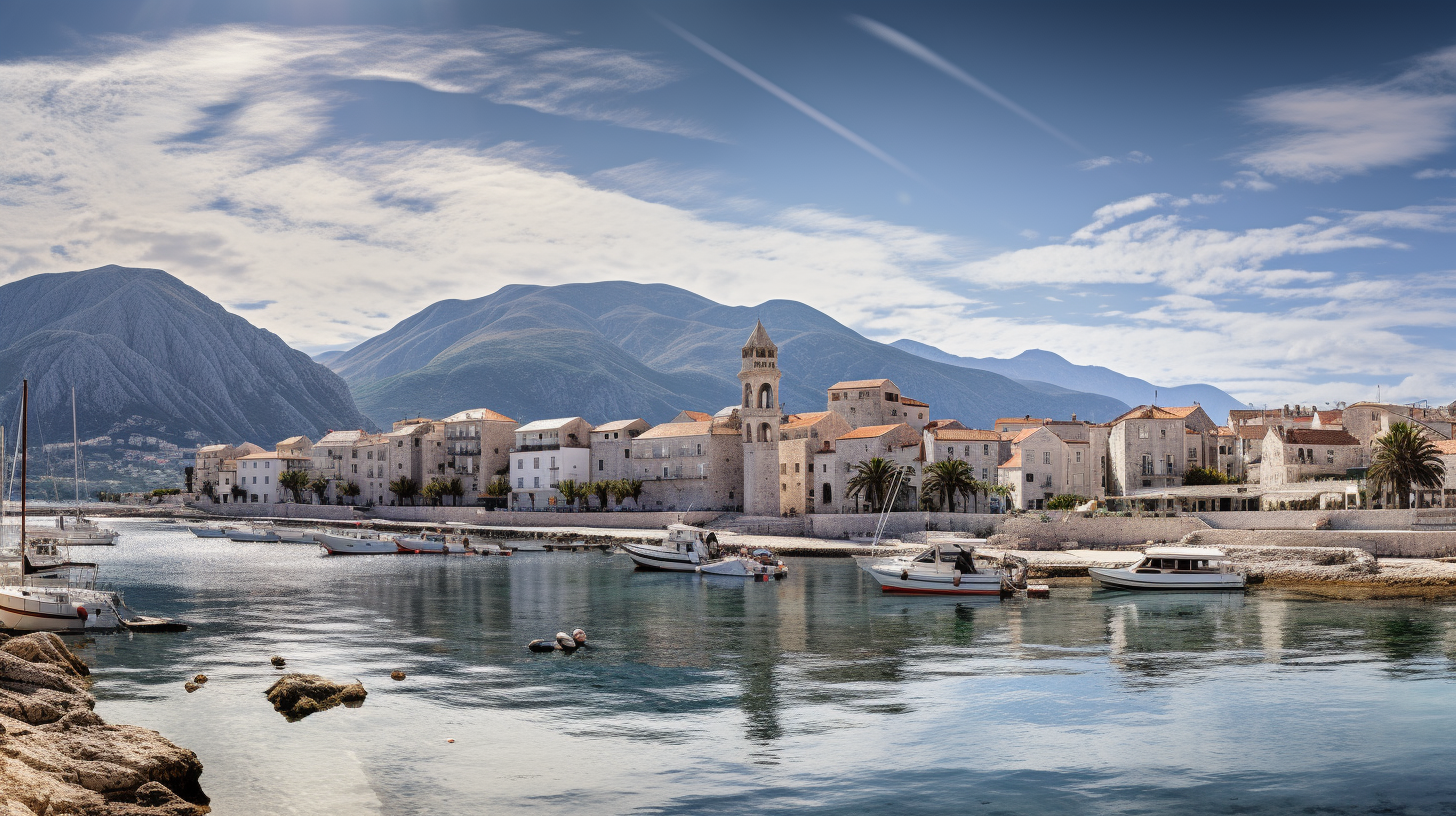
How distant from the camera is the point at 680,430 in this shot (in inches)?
4338

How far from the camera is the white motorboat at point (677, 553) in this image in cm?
6625

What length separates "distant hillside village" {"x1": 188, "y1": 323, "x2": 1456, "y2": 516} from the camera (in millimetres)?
80188

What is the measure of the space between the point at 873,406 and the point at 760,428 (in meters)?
13.2

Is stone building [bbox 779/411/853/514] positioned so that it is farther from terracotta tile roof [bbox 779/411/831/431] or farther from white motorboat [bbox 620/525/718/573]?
white motorboat [bbox 620/525/718/573]

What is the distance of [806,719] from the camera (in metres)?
25.0

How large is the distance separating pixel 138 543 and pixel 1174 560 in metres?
81.4

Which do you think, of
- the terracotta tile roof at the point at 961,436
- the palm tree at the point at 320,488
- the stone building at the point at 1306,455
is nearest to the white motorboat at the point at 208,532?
the palm tree at the point at 320,488

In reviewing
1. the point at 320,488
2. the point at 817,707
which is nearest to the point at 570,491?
the point at 320,488

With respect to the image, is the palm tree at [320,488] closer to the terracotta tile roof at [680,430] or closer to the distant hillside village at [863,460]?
the distant hillside village at [863,460]

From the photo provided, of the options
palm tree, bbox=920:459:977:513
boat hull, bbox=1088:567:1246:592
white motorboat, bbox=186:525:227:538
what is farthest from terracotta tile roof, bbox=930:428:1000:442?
white motorboat, bbox=186:525:227:538

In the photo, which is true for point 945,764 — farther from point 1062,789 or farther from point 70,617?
point 70,617

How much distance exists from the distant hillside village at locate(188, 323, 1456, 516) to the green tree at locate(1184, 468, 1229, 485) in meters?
0.14

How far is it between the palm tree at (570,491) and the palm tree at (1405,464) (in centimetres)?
7133

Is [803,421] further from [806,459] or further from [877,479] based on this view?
[877,479]
